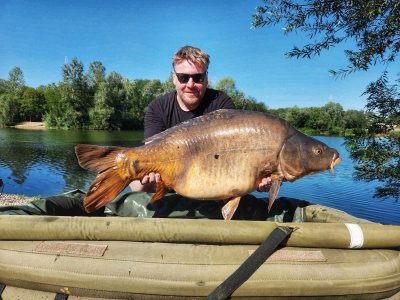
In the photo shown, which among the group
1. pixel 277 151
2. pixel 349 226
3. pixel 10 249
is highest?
pixel 277 151

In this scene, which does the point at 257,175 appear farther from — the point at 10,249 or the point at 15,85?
the point at 15,85

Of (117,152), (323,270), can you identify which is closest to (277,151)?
(323,270)

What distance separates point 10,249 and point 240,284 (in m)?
0.89

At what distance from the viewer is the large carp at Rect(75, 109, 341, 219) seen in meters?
1.81

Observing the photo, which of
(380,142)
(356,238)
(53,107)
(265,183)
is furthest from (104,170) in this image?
(53,107)

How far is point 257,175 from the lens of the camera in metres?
1.84

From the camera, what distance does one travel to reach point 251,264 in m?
1.29

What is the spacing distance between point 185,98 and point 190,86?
120 millimetres

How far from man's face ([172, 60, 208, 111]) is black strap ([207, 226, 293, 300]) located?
4.30 feet

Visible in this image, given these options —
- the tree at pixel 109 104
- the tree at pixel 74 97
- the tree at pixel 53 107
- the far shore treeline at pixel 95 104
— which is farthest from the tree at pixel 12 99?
the tree at pixel 109 104

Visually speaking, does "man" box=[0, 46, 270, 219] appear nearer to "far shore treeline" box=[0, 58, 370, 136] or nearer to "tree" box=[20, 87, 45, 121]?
"far shore treeline" box=[0, 58, 370, 136]

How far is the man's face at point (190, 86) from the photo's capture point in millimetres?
2352

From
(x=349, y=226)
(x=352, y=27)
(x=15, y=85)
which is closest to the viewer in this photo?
(x=349, y=226)

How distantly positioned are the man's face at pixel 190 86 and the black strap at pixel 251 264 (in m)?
1.31
